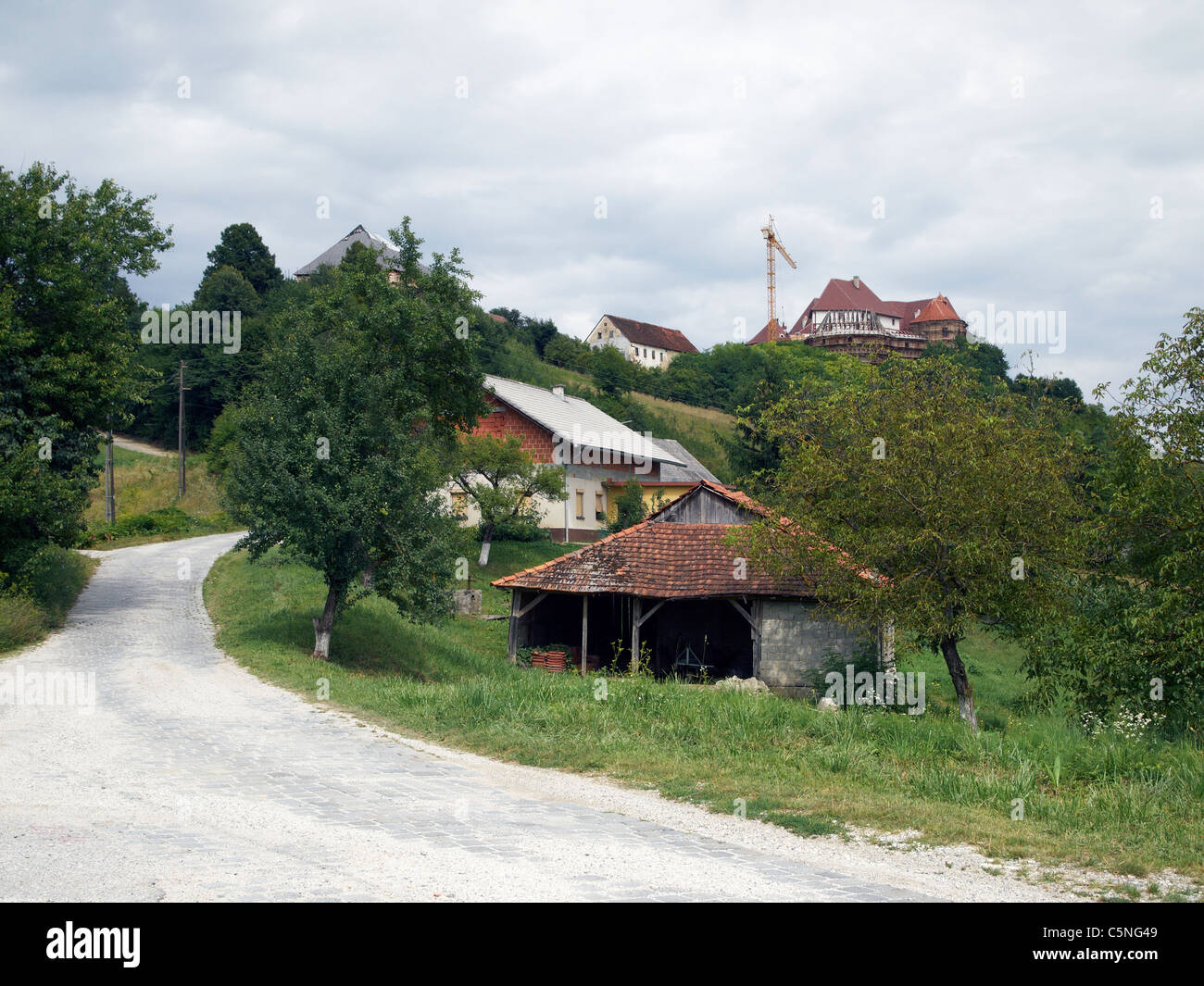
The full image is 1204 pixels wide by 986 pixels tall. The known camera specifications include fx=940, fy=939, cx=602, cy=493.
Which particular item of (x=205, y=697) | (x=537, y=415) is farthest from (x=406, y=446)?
(x=537, y=415)

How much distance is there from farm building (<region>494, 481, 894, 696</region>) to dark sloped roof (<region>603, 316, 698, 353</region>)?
105790mm

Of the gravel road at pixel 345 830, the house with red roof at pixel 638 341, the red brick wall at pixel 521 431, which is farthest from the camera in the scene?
the house with red roof at pixel 638 341

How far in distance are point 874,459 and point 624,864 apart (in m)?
12.5

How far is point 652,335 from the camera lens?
137375 millimetres

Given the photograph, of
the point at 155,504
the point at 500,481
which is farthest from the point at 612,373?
the point at 500,481

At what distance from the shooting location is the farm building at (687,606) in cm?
2277

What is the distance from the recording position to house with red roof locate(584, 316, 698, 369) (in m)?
132

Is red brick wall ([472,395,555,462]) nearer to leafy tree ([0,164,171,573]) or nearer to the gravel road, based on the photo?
leafy tree ([0,164,171,573])

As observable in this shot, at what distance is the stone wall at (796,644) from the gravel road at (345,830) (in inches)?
471

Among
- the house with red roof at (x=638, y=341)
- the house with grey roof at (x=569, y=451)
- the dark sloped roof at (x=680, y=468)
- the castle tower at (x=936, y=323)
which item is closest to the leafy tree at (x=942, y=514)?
the house with grey roof at (x=569, y=451)

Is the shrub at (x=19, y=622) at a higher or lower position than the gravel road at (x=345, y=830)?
higher

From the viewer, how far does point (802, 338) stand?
13838cm

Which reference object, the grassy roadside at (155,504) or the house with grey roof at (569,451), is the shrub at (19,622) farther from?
the house with grey roof at (569,451)
